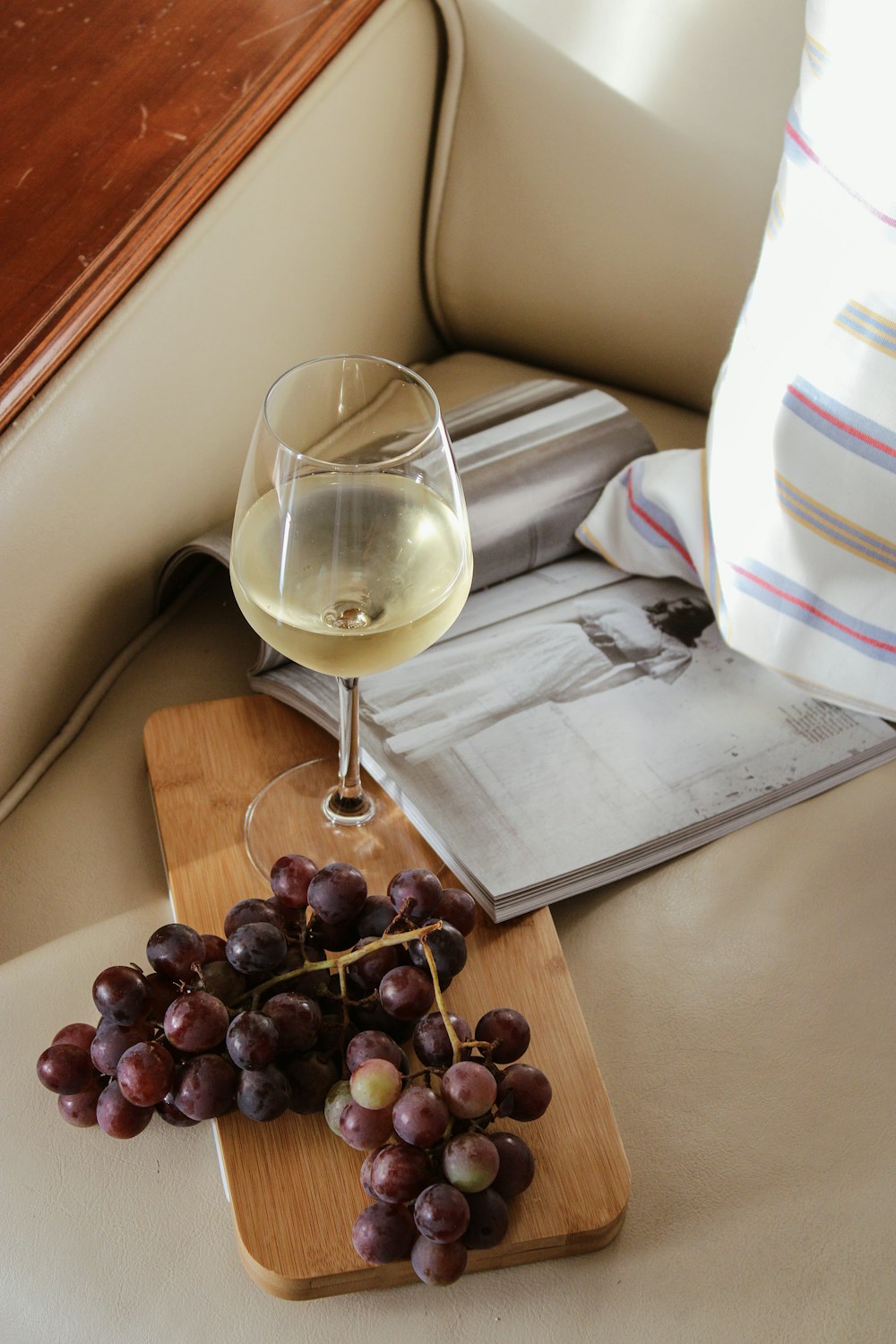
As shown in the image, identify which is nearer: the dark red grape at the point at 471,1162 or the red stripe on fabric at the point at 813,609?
the dark red grape at the point at 471,1162

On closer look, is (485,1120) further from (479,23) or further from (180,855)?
(479,23)

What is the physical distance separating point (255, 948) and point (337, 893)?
0.04m

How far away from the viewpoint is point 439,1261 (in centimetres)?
44

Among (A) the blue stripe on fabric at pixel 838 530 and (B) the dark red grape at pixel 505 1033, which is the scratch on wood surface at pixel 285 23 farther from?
(B) the dark red grape at pixel 505 1033

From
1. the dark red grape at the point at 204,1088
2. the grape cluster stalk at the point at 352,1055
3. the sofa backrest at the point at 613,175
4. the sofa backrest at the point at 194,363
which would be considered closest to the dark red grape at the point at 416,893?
the grape cluster stalk at the point at 352,1055

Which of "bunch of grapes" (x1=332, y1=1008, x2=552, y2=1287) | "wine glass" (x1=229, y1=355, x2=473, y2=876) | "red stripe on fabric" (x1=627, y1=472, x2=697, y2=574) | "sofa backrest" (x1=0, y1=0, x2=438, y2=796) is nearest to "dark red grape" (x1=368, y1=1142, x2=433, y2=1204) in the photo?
"bunch of grapes" (x1=332, y1=1008, x2=552, y2=1287)

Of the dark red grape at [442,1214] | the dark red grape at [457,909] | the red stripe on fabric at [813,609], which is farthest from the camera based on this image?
the red stripe on fabric at [813,609]

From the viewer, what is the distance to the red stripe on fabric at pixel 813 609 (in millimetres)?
636

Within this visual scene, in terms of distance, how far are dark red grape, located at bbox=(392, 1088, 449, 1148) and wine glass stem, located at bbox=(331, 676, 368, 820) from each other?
0.67 feet

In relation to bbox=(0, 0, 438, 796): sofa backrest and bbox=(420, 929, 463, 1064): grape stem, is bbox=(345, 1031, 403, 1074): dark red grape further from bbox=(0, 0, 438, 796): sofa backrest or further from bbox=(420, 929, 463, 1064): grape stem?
bbox=(0, 0, 438, 796): sofa backrest

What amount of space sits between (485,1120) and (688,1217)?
105 millimetres

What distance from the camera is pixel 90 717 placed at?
0.70 m

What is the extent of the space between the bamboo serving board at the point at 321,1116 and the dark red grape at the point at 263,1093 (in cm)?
2

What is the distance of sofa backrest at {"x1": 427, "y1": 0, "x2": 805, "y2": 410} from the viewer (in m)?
0.75
